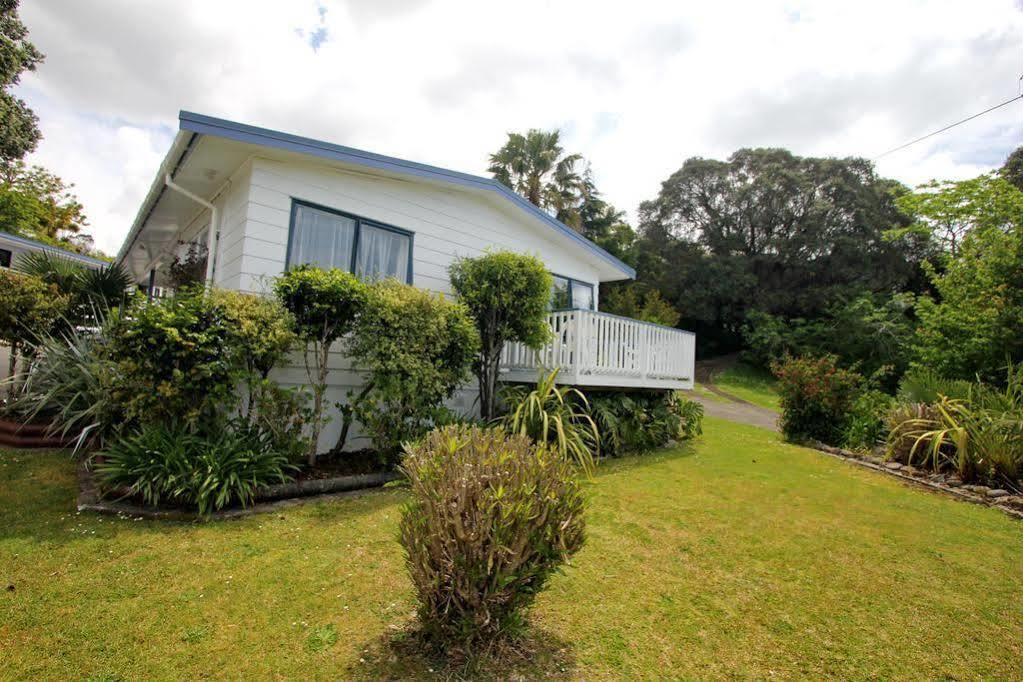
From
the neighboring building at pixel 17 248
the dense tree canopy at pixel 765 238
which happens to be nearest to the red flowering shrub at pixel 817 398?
the dense tree canopy at pixel 765 238

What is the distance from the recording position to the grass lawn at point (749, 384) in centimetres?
1848

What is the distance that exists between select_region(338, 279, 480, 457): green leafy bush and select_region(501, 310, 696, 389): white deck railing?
6.36 feet

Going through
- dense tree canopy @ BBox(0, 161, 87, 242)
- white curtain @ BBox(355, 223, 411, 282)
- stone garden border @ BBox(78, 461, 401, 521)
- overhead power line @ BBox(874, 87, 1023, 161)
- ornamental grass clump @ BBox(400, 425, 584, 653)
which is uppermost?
dense tree canopy @ BBox(0, 161, 87, 242)

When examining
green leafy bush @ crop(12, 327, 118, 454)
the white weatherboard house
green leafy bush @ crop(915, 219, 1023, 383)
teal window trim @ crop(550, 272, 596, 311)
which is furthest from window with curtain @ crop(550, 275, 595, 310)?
green leafy bush @ crop(915, 219, 1023, 383)

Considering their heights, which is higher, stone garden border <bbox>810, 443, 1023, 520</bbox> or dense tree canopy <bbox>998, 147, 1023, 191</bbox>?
dense tree canopy <bbox>998, 147, 1023, 191</bbox>

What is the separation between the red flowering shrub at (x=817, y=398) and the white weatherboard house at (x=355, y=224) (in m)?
2.17

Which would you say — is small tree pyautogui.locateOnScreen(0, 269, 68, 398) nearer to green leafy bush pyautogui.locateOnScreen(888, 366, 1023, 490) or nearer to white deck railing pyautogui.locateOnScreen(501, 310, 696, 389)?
white deck railing pyautogui.locateOnScreen(501, 310, 696, 389)

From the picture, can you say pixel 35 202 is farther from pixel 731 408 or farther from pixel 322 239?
pixel 731 408

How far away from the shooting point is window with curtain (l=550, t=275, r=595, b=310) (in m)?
10.0

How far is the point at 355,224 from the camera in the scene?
702 centimetres

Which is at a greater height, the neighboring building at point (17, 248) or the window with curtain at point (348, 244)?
the neighboring building at point (17, 248)

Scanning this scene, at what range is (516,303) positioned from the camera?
679 centimetres

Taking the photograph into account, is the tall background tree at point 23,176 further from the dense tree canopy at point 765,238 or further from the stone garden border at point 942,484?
the dense tree canopy at point 765,238

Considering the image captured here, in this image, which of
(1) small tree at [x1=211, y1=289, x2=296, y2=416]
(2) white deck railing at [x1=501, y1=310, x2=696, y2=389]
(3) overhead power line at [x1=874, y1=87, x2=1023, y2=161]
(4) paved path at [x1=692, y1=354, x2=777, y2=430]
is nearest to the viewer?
(1) small tree at [x1=211, y1=289, x2=296, y2=416]
